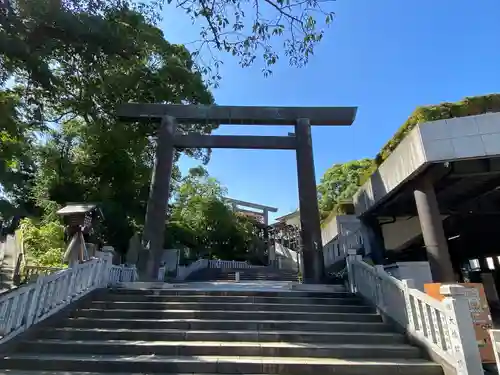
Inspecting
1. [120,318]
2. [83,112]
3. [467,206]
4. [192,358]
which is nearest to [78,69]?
[83,112]

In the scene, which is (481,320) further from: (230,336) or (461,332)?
(230,336)

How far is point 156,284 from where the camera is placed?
7.20 metres

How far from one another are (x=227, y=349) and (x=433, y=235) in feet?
14.9

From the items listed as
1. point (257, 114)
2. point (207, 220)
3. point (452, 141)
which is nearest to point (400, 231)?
point (452, 141)

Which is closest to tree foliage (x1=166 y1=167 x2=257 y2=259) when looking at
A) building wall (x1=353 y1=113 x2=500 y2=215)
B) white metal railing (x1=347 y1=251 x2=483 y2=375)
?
Answer: building wall (x1=353 y1=113 x2=500 y2=215)

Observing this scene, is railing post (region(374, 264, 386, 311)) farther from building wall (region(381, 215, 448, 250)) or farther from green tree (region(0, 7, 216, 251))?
green tree (region(0, 7, 216, 251))

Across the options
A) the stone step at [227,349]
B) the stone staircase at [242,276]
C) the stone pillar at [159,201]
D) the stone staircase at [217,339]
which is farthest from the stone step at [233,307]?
the stone staircase at [242,276]

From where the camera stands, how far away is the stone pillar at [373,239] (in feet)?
31.2

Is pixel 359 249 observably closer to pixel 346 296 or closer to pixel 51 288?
pixel 346 296

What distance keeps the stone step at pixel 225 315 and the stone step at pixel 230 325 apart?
9.8 inches

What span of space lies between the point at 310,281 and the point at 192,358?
16.1ft

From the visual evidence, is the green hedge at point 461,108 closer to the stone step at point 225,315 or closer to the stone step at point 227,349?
the stone step at point 225,315

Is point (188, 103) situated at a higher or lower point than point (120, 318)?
higher

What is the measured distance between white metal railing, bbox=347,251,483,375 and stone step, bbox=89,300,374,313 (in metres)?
0.54
